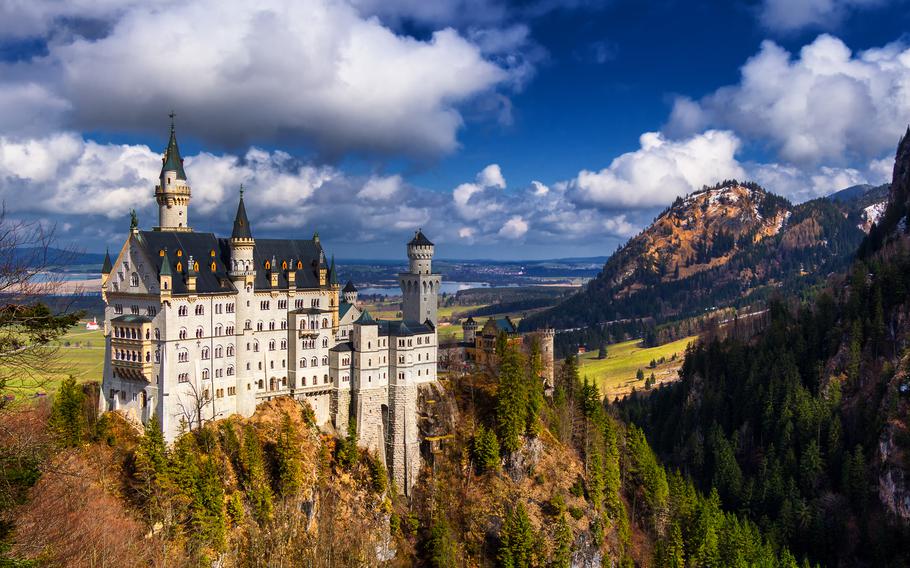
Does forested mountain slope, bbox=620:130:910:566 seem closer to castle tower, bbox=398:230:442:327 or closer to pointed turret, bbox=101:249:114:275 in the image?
castle tower, bbox=398:230:442:327

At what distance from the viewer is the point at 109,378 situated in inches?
3519

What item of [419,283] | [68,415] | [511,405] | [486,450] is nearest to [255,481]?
[68,415]

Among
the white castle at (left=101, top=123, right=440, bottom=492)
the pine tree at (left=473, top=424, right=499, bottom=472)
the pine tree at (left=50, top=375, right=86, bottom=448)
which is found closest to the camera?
the pine tree at (left=50, top=375, right=86, bottom=448)

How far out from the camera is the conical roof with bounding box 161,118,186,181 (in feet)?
316

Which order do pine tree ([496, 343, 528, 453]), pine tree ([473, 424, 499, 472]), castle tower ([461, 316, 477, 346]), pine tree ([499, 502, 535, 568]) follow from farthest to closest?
castle tower ([461, 316, 477, 346]) < pine tree ([496, 343, 528, 453]) < pine tree ([473, 424, 499, 472]) < pine tree ([499, 502, 535, 568])

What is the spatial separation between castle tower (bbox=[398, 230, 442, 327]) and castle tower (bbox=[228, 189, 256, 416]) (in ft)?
86.1

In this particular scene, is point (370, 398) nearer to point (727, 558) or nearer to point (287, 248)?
point (287, 248)

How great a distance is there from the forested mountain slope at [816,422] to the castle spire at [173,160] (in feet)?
327

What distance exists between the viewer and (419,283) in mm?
114375

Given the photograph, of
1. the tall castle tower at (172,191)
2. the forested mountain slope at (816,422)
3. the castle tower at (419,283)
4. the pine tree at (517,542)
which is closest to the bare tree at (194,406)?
the tall castle tower at (172,191)

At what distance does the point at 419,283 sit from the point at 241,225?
29492 millimetres

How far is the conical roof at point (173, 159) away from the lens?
316 feet

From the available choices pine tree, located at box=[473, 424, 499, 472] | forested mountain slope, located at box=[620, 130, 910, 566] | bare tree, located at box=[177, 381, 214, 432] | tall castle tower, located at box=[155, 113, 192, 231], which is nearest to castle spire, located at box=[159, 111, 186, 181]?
tall castle tower, located at box=[155, 113, 192, 231]

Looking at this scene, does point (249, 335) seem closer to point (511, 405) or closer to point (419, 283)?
point (419, 283)
